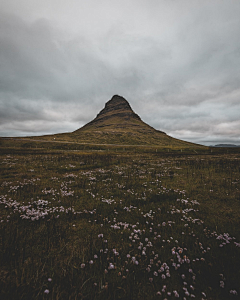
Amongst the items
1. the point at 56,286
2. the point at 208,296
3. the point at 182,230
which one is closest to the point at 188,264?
the point at 208,296

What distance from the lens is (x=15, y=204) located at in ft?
27.5

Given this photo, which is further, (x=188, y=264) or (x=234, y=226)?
(x=234, y=226)

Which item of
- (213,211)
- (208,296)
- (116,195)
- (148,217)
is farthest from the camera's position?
(116,195)

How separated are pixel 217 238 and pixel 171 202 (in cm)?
379

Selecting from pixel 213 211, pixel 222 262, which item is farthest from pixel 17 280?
pixel 213 211

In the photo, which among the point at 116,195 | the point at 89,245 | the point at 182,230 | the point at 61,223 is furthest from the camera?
the point at 116,195

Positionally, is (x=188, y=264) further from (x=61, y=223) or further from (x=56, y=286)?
(x=61, y=223)

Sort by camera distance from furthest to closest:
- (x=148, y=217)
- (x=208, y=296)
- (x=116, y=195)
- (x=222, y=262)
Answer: (x=116, y=195) < (x=148, y=217) < (x=222, y=262) < (x=208, y=296)

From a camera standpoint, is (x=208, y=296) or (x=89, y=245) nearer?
(x=208, y=296)

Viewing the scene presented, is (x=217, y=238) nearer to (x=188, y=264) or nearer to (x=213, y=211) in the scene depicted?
(x=188, y=264)

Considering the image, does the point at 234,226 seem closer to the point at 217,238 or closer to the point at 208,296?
the point at 217,238

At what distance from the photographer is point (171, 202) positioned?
945 centimetres

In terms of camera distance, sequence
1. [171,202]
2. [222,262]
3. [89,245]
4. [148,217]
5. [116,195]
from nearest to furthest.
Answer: [222,262] → [89,245] → [148,217] → [171,202] → [116,195]

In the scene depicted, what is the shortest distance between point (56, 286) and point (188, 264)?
13.7 ft
